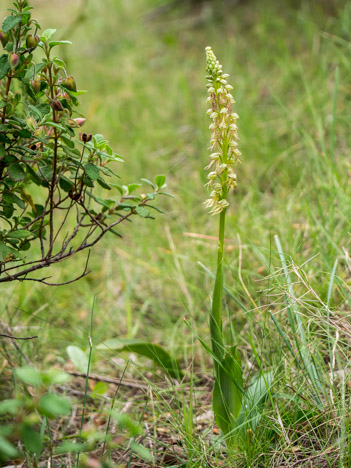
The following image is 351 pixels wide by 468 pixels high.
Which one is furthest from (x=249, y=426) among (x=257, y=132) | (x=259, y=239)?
(x=257, y=132)

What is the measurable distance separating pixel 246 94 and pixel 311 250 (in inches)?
78.7

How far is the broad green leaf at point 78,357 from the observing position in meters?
1.81

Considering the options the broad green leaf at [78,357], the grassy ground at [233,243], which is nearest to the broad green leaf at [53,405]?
the grassy ground at [233,243]

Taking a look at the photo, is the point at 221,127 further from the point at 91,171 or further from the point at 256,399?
the point at 256,399

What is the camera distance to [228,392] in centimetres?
142

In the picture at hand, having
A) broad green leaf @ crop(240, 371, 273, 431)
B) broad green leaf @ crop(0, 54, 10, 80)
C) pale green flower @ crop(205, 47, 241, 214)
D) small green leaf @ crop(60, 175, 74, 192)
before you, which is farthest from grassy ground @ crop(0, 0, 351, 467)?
broad green leaf @ crop(0, 54, 10, 80)

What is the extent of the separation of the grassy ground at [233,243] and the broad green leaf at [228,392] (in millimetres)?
67

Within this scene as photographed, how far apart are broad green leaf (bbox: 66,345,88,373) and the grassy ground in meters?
0.13

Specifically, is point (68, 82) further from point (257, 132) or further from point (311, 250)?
point (257, 132)

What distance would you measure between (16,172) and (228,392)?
2.62ft

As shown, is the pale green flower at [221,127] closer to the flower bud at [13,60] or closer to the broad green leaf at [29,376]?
the flower bud at [13,60]

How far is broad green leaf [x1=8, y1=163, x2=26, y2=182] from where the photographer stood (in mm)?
1336

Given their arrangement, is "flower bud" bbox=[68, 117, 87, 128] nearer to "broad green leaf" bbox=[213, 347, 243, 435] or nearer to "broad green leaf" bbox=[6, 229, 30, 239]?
"broad green leaf" bbox=[6, 229, 30, 239]

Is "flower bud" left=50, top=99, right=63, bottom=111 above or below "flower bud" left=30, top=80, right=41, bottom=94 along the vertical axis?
below
